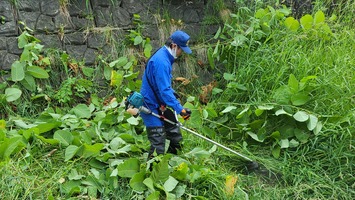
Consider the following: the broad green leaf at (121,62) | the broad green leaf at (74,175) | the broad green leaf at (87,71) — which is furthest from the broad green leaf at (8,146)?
the broad green leaf at (121,62)

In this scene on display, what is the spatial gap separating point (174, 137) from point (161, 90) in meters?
0.62

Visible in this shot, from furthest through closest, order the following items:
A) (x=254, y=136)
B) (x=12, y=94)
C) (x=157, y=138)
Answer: (x=12, y=94) → (x=254, y=136) → (x=157, y=138)

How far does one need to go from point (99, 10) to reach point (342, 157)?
3.16 metres

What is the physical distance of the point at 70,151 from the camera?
14.6ft

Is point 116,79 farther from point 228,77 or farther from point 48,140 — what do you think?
point 48,140

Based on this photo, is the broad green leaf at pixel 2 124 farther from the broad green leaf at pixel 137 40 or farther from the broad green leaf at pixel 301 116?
the broad green leaf at pixel 301 116

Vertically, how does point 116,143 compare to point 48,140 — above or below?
below

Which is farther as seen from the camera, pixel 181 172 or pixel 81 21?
pixel 81 21

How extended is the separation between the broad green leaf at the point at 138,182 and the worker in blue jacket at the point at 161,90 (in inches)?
13.9

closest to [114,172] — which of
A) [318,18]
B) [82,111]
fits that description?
[82,111]

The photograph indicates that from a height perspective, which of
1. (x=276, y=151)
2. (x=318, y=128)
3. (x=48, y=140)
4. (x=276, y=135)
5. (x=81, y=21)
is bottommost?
(x=276, y=151)

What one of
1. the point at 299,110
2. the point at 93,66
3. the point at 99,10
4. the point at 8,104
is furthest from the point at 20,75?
the point at 299,110

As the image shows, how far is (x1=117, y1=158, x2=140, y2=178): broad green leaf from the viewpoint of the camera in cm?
429

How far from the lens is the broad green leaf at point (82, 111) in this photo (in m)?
5.30
